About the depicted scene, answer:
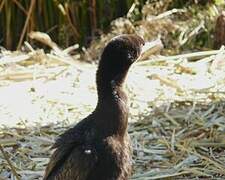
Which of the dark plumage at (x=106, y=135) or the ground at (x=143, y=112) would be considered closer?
the dark plumage at (x=106, y=135)

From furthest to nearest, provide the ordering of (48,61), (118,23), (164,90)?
(118,23), (48,61), (164,90)

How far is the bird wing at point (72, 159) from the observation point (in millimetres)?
3564

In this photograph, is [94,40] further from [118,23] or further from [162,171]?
[162,171]

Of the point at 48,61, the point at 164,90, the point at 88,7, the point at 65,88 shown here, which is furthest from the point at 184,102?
the point at 88,7

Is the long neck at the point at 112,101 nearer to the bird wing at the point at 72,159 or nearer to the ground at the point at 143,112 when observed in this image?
the bird wing at the point at 72,159

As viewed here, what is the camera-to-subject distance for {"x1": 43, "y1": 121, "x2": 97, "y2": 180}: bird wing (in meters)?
3.56

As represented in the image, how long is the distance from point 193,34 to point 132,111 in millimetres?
2016

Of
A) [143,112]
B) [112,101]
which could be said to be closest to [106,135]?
[112,101]

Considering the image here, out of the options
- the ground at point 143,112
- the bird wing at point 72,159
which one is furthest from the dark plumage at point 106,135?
the ground at point 143,112

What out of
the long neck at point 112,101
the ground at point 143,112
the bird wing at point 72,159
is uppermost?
the long neck at point 112,101

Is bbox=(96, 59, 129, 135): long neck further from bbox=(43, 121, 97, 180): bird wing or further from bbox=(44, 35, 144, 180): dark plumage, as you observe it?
bbox=(43, 121, 97, 180): bird wing

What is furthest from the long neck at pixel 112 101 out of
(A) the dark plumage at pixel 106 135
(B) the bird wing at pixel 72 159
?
(B) the bird wing at pixel 72 159

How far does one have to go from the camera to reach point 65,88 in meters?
6.36

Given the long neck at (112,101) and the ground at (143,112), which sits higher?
the long neck at (112,101)
